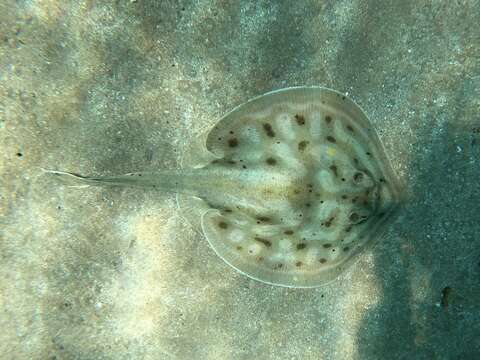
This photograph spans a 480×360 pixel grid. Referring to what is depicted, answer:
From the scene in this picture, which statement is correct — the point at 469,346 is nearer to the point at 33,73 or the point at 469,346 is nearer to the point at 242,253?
the point at 242,253

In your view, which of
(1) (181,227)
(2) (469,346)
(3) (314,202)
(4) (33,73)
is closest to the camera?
(3) (314,202)

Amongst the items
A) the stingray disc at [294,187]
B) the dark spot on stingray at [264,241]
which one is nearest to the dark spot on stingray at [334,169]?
the stingray disc at [294,187]

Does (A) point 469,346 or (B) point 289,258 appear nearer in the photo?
(B) point 289,258

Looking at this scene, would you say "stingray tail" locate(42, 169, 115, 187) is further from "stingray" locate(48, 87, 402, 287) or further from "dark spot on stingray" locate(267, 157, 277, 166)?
"dark spot on stingray" locate(267, 157, 277, 166)

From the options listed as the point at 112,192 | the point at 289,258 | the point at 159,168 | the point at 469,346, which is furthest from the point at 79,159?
the point at 469,346

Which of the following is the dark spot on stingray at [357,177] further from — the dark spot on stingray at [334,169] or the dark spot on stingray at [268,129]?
the dark spot on stingray at [268,129]

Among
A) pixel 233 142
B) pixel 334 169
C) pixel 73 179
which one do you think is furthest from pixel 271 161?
pixel 73 179

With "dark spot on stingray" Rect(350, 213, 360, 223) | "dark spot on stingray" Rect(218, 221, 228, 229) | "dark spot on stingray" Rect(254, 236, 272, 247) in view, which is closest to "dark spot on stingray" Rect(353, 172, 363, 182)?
"dark spot on stingray" Rect(350, 213, 360, 223)

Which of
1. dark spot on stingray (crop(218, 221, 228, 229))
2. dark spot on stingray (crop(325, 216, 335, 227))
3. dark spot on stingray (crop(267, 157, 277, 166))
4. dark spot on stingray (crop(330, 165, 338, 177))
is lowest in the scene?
dark spot on stingray (crop(218, 221, 228, 229))

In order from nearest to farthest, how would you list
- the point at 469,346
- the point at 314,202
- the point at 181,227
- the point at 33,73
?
1. the point at 314,202
2. the point at 33,73
3. the point at 181,227
4. the point at 469,346
